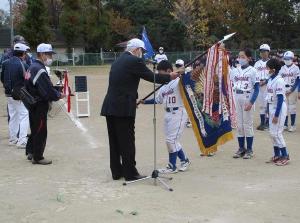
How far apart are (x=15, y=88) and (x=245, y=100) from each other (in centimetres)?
454

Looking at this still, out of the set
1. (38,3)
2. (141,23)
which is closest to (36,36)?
(38,3)

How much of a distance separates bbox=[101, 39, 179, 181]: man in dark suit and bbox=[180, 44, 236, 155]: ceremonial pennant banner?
30.9 inches

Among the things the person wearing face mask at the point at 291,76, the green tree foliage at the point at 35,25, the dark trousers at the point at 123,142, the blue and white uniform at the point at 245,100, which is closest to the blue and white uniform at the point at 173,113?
the dark trousers at the point at 123,142

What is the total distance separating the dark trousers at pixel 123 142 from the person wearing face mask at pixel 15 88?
327 centimetres

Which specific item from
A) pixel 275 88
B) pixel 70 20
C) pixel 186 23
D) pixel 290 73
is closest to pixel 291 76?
pixel 290 73

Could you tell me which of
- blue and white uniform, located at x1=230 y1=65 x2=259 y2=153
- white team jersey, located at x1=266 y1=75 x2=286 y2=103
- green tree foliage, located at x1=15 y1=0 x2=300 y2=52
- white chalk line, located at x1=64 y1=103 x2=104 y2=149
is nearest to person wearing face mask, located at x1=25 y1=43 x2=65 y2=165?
white chalk line, located at x1=64 y1=103 x2=104 y2=149

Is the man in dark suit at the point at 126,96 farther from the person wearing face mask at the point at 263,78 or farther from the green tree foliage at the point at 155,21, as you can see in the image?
the green tree foliage at the point at 155,21

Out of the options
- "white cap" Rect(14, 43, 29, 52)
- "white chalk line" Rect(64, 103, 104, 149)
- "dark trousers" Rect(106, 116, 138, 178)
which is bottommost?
"white chalk line" Rect(64, 103, 104, 149)

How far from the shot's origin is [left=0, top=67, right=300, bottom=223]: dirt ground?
6.23 meters

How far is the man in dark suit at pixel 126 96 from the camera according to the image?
298 inches

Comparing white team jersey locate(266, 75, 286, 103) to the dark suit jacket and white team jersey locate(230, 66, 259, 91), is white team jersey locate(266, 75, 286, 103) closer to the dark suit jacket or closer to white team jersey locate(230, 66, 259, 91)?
white team jersey locate(230, 66, 259, 91)

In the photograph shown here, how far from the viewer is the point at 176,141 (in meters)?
8.47

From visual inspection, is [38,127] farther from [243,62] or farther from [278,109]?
[278,109]

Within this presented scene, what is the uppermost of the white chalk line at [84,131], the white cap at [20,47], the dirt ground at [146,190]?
the white cap at [20,47]
